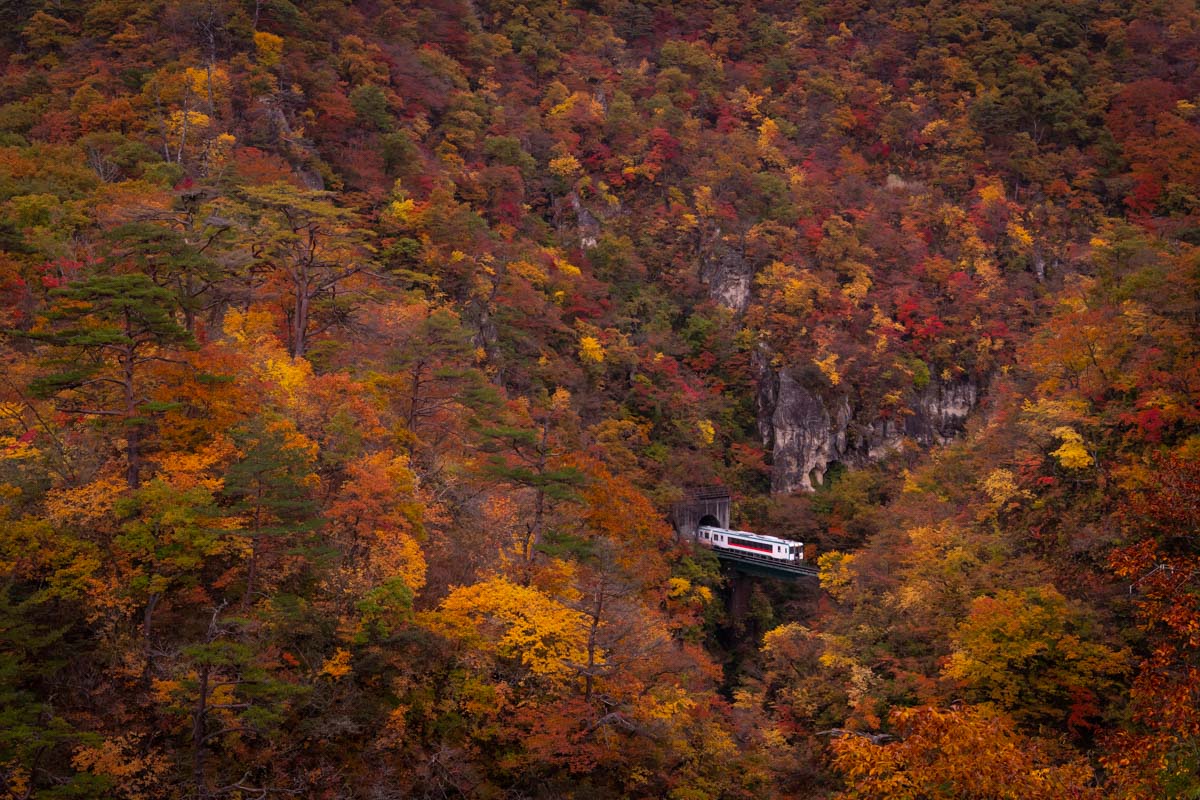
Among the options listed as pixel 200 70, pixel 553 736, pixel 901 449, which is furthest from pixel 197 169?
pixel 901 449

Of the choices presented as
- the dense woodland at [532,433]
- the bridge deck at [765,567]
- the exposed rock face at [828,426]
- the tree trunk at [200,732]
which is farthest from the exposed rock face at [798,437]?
the tree trunk at [200,732]

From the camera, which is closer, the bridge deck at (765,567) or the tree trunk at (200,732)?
the tree trunk at (200,732)

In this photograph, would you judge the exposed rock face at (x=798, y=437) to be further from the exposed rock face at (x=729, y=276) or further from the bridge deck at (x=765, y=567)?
the bridge deck at (x=765, y=567)

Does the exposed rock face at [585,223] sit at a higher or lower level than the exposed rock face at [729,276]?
higher

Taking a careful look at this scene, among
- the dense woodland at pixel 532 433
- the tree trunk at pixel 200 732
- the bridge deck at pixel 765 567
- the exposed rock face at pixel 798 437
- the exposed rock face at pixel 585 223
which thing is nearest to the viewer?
the tree trunk at pixel 200 732

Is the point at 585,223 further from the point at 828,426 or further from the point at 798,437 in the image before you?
the point at 828,426

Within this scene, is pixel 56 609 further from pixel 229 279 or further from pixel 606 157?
pixel 606 157

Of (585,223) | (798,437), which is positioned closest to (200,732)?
(798,437)
